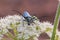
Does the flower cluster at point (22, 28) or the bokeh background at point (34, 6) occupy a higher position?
the bokeh background at point (34, 6)

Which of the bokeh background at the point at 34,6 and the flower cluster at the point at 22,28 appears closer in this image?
the flower cluster at the point at 22,28

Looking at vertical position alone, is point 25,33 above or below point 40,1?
below

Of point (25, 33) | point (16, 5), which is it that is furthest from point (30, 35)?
point (16, 5)

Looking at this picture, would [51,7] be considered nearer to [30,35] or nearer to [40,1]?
[40,1]

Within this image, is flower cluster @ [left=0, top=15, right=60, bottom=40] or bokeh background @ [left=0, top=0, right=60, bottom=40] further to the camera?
bokeh background @ [left=0, top=0, right=60, bottom=40]

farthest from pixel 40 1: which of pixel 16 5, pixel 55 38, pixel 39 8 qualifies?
pixel 55 38

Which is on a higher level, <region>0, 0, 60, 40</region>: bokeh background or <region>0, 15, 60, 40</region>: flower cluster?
<region>0, 0, 60, 40</region>: bokeh background

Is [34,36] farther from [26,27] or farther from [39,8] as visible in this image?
[39,8]

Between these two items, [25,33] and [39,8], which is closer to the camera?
[25,33]

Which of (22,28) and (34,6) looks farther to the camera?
(34,6)

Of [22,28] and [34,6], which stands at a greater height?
[34,6]
